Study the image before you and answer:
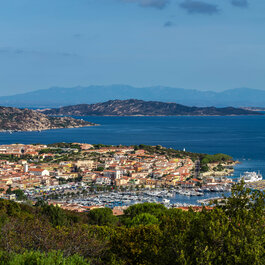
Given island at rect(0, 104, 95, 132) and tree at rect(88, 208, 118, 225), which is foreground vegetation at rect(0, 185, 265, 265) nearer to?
tree at rect(88, 208, 118, 225)

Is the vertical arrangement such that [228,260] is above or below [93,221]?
above

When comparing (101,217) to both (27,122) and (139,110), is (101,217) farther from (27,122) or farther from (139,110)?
(139,110)

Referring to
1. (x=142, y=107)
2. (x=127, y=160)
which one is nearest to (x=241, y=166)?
(x=127, y=160)

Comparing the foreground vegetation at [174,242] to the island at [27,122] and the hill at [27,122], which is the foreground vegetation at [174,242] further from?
the hill at [27,122]

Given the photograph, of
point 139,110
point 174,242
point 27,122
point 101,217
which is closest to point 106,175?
point 101,217

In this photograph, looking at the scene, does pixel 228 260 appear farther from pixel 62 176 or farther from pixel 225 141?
pixel 225 141

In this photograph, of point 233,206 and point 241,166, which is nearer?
point 233,206
